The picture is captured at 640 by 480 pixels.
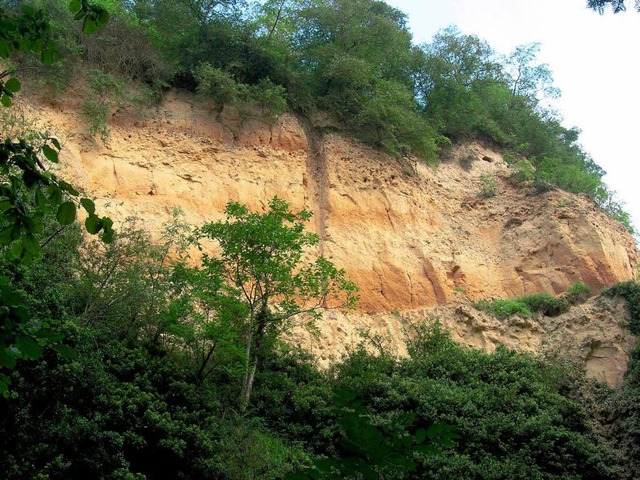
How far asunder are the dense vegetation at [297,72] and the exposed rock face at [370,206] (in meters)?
0.82

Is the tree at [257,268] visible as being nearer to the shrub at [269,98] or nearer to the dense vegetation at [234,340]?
the dense vegetation at [234,340]

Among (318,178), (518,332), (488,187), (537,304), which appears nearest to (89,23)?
(518,332)

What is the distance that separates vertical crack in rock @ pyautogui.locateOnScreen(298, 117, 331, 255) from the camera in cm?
2121

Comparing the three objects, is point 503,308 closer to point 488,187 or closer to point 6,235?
point 488,187

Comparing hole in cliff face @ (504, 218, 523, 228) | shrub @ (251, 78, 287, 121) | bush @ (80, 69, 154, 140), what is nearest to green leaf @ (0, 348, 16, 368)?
bush @ (80, 69, 154, 140)

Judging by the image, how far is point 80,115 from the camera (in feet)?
62.9

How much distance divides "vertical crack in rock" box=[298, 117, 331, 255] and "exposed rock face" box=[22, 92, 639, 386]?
46 mm

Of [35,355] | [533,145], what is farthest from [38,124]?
[533,145]

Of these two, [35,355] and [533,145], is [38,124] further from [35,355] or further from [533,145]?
[533,145]

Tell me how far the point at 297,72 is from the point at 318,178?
13.9 feet

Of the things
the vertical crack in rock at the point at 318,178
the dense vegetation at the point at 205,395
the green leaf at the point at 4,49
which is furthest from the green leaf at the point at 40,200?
the vertical crack in rock at the point at 318,178

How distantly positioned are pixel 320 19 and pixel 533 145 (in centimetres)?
1139

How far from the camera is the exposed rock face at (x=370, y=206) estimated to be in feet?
62.6

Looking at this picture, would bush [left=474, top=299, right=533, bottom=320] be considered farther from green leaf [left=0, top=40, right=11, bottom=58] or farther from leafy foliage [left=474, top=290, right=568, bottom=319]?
green leaf [left=0, top=40, right=11, bottom=58]
